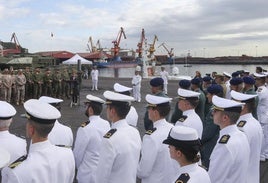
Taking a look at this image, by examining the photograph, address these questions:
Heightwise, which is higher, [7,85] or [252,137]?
[252,137]

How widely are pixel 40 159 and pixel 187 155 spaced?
3.77ft

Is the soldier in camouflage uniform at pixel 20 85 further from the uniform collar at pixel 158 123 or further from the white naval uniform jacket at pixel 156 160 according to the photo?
the white naval uniform jacket at pixel 156 160

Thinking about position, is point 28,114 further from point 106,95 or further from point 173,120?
point 173,120

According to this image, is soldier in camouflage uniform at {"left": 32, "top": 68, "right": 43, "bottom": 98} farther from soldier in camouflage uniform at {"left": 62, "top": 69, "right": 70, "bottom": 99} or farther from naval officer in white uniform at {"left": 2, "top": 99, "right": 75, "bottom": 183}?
naval officer in white uniform at {"left": 2, "top": 99, "right": 75, "bottom": 183}

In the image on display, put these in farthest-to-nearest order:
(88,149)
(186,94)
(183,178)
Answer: (186,94) < (88,149) < (183,178)

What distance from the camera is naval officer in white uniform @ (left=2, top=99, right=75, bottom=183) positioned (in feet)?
8.62

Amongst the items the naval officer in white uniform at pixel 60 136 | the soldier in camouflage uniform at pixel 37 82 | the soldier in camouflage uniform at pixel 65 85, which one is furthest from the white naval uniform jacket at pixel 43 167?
the soldier in camouflage uniform at pixel 65 85

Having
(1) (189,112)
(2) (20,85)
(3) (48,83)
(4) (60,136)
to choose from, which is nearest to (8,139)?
(4) (60,136)

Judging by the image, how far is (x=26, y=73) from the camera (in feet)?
59.3

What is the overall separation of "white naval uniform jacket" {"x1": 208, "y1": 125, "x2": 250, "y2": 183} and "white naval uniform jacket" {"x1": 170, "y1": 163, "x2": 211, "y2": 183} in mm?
835

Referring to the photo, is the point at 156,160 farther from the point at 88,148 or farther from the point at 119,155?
the point at 88,148

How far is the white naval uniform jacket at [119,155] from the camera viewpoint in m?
3.52

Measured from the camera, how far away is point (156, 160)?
393cm

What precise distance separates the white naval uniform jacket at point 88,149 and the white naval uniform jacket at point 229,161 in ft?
4.91
